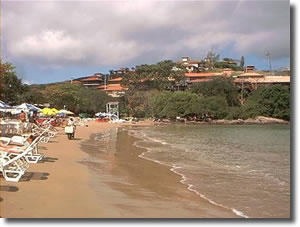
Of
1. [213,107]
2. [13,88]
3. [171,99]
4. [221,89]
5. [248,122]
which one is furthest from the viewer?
[221,89]

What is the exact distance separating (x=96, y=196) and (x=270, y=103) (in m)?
67.5

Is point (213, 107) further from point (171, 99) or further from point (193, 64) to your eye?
point (193, 64)

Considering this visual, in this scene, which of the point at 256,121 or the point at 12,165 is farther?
the point at 256,121

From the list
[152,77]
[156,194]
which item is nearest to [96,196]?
[156,194]

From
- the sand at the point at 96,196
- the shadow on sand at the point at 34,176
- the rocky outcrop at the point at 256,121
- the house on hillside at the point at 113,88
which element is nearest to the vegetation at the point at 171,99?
the rocky outcrop at the point at 256,121

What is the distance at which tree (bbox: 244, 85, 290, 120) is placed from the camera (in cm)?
6850

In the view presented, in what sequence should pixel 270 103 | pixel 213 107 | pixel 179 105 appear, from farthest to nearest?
pixel 270 103, pixel 213 107, pixel 179 105

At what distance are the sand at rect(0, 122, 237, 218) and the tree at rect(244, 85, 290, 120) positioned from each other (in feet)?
207

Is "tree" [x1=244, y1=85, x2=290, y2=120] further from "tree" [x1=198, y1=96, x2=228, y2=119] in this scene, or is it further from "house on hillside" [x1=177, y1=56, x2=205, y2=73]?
"house on hillside" [x1=177, y1=56, x2=205, y2=73]

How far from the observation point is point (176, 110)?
68.6 meters

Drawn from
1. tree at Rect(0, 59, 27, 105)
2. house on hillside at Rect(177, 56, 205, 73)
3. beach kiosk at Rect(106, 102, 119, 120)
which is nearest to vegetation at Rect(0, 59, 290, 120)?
beach kiosk at Rect(106, 102, 119, 120)

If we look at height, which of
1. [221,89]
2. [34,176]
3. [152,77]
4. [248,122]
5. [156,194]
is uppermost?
[152,77]

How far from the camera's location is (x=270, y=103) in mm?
69688

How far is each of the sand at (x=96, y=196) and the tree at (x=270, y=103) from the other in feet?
207
